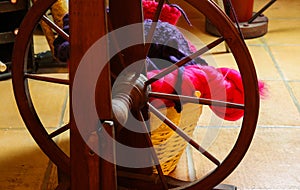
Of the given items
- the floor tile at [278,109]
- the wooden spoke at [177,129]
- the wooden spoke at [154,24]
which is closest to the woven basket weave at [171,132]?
the wooden spoke at [177,129]

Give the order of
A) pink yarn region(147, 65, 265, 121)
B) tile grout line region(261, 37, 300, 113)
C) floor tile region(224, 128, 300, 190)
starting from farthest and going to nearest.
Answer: tile grout line region(261, 37, 300, 113) → floor tile region(224, 128, 300, 190) → pink yarn region(147, 65, 265, 121)

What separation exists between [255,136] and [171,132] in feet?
1.53

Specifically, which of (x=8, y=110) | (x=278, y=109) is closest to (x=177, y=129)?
(x=278, y=109)

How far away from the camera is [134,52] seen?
123cm

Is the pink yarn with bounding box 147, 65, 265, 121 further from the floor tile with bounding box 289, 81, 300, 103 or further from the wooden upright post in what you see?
the floor tile with bounding box 289, 81, 300, 103

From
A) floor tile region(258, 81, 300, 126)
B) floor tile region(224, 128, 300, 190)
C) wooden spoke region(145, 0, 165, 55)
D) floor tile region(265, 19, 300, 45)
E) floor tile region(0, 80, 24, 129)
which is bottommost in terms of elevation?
floor tile region(224, 128, 300, 190)

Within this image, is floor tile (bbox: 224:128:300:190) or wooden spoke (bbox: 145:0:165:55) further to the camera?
floor tile (bbox: 224:128:300:190)

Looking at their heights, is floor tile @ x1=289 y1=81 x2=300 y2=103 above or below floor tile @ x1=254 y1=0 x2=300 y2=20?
below

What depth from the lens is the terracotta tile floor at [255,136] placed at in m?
1.49

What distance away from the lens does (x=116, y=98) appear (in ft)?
Result: 3.57

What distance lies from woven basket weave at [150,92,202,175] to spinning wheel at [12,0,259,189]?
5 centimetres

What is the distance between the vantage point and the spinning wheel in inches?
37.7

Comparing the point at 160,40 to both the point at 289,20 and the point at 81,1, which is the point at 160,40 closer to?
the point at 81,1

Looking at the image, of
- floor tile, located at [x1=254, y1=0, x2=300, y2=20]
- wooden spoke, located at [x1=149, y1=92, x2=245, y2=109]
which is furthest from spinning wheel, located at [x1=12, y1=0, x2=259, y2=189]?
floor tile, located at [x1=254, y1=0, x2=300, y2=20]
